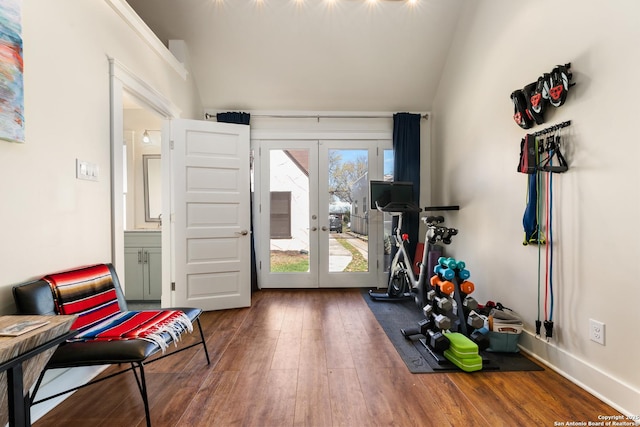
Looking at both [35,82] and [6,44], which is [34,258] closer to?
[35,82]

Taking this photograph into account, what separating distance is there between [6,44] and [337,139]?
315 cm

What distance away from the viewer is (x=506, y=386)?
1.76 m

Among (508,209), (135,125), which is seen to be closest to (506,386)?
Result: (508,209)

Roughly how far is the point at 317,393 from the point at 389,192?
236cm

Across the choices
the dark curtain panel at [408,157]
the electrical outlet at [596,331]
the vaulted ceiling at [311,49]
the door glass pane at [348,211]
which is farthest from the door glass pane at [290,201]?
the electrical outlet at [596,331]

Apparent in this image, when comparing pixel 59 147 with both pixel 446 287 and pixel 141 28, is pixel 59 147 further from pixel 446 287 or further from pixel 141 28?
pixel 446 287

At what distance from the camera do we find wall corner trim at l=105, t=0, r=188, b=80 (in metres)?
2.09

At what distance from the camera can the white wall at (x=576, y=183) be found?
1527 millimetres

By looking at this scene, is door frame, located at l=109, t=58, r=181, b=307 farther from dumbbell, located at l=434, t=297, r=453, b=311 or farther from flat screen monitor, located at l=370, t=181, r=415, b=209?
flat screen monitor, located at l=370, t=181, r=415, b=209

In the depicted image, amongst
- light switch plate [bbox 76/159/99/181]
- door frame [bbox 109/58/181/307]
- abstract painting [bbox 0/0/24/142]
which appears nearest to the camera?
abstract painting [bbox 0/0/24/142]

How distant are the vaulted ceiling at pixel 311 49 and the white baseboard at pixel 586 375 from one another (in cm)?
307

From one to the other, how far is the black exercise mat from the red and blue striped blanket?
5.02 ft

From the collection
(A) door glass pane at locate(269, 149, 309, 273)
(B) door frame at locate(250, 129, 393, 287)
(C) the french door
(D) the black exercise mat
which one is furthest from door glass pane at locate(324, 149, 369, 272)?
(D) the black exercise mat

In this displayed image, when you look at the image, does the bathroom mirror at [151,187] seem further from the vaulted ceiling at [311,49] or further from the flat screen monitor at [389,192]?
the flat screen monitor at [389,192]
